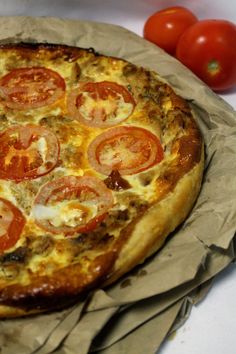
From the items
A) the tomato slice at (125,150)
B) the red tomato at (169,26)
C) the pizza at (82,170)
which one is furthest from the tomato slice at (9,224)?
the red tomato at (169,26)

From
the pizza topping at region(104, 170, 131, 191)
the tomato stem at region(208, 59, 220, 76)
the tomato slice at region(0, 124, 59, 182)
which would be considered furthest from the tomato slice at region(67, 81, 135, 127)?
the tomato stem at region(208, 59, 220, 76)

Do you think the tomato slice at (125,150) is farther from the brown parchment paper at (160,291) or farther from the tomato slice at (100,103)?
the brown parchment paper at (160,291)

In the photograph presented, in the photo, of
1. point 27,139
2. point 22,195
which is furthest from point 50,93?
point 22,195

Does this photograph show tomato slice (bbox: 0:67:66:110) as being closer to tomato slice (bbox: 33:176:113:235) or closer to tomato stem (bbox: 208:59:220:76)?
tomato slice (bbox: 33:176:113:235)

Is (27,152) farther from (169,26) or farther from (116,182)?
(169,26)

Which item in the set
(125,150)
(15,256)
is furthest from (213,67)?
(15,256)

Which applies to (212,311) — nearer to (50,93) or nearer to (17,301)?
(17,301)

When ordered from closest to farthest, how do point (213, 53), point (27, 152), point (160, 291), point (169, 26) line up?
point (160, 291)
point (27, 152)
point (213, 53)
point (169, 26)
